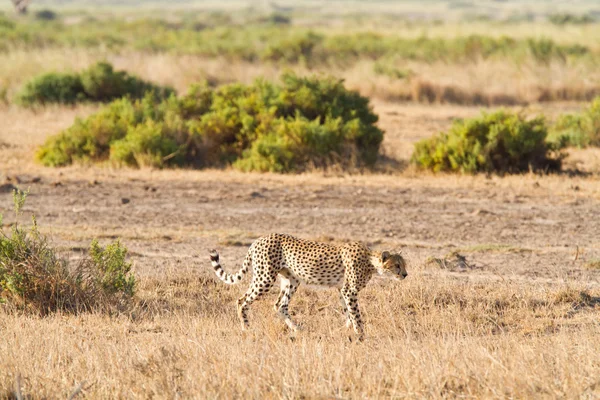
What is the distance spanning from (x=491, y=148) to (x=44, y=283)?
8.88 metres

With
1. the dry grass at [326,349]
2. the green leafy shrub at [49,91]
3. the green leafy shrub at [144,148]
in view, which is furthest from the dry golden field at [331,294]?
the green leafy shrub at [49,91]

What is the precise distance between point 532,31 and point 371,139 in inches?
1326

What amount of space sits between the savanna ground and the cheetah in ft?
0.81

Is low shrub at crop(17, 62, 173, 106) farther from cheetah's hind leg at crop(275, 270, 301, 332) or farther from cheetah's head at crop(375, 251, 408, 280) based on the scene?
cheetah's head at crop(375, 251, 408, 280)

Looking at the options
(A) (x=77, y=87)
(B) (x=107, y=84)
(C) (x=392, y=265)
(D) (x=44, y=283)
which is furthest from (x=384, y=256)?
(A) (x=77, y=87)

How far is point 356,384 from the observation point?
5523 millimetres

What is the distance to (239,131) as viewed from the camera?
54.7 ft

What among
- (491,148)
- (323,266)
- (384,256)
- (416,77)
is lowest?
(416,77)

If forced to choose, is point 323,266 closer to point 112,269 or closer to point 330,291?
point 330,291

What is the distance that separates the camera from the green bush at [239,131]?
51.2 ft

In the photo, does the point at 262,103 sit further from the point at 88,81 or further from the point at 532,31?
the point at 532,31

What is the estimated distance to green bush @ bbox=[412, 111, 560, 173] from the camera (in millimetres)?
14945

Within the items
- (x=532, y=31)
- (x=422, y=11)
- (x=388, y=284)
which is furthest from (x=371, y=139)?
(x=422, y=11)

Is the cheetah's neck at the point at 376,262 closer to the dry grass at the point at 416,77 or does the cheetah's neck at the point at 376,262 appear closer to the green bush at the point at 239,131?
the green bush at the point at 239,131
